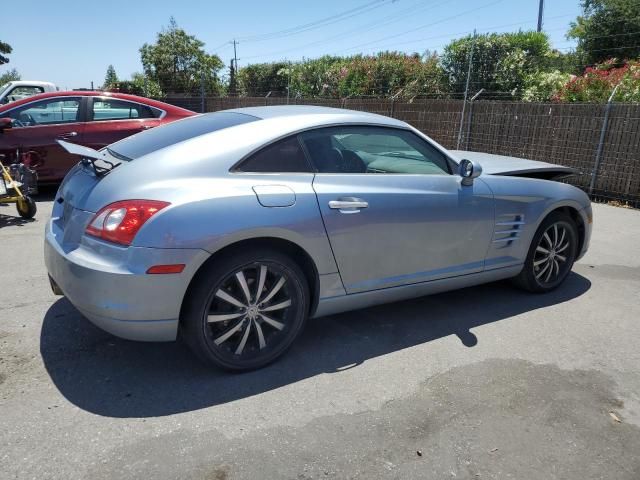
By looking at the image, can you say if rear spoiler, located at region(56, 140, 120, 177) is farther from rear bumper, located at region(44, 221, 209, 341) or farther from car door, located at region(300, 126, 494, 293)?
car door, located at region(300, 126, 494, 293)

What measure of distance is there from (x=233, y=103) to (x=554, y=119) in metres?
12.2

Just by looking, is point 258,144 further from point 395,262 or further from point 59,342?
point 59,342

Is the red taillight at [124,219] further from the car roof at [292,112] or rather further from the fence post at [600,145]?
the fence post at [600,145]

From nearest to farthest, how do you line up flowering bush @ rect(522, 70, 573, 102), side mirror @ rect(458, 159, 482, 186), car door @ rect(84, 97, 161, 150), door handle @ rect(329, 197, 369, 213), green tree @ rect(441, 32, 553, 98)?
door handle @ rect(329, 197, 369, 213) < side mirror @ rect(458, 159, 482, 186) < car door @ rect(84, 97, 161, 150) < flowering bush @ rect(522, 70, 573, 102) < green tree @ rect(441, 32, 553, 98)

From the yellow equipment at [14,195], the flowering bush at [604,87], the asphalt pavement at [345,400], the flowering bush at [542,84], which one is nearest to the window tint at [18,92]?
the yellow equipment at [14,195]

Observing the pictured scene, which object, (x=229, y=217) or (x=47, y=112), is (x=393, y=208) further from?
(x=47, y=112)

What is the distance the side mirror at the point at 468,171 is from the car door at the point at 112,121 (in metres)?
5.98

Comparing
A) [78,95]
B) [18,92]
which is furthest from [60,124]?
[18,92]

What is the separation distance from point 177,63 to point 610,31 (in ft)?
77.5

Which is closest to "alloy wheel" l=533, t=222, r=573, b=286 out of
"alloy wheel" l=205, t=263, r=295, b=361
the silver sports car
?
the silver sports car

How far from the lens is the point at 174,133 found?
3561 millimetres

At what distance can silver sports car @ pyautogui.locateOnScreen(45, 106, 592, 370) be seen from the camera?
110 inches

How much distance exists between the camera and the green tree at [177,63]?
30859 millimetres

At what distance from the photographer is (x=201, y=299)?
9.52 ft
